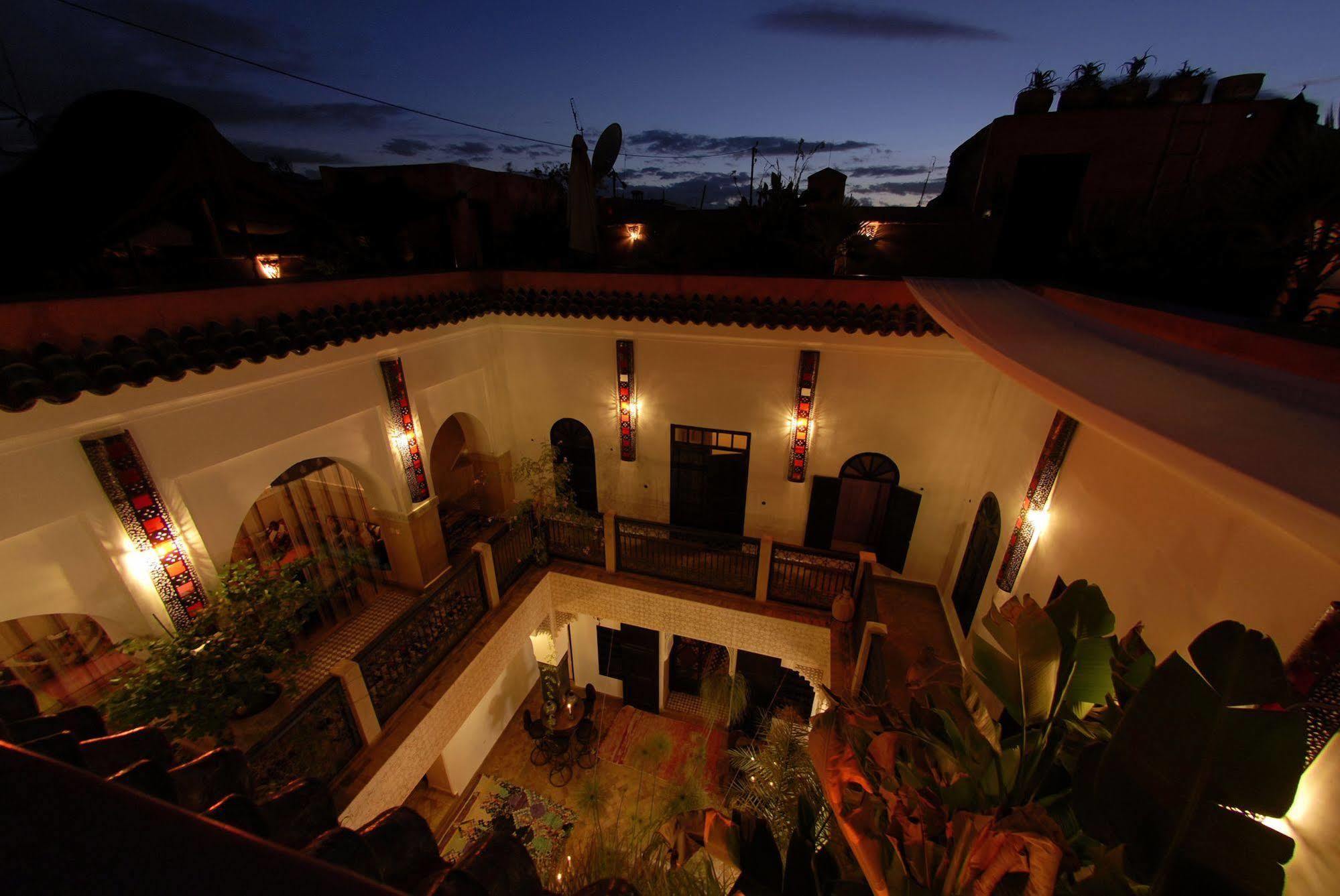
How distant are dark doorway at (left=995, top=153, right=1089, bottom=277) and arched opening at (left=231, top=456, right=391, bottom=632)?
1136 cm

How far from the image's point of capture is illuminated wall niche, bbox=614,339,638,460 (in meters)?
8.14

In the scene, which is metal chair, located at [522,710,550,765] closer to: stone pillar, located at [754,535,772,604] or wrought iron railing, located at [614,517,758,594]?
wrought iron railing, located at [614,517,758,594]

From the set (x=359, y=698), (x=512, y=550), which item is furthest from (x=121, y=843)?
(x=512, y=550)

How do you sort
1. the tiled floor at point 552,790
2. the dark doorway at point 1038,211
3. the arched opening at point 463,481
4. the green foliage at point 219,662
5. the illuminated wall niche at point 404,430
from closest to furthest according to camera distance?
the green foliage at point 219,662, the illuminated wall niche at point 404,430, the tiled floor at point 552,790, the dark doorway at point 1038,211, the arched opening at point 463,481

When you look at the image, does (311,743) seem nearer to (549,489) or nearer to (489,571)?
(489,571)

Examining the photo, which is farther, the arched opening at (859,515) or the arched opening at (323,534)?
the arched opening at (859,515)

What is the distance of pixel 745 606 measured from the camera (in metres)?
7.46

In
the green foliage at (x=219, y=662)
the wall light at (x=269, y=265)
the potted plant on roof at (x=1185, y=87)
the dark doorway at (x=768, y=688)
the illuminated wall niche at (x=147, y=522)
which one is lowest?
the dark doorway at (x=768, y=688)

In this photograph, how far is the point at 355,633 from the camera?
6.95 metres

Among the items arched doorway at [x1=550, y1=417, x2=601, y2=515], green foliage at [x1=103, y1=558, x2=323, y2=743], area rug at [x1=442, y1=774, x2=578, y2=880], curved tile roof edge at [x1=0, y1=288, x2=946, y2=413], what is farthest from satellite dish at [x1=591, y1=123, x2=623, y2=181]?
area rug at [x1=442, y1=774, x2=578, y2=880]

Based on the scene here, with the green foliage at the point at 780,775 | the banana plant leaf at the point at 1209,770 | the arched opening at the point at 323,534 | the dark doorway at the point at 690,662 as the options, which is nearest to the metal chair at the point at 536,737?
the dark doorway at the point at 690,662

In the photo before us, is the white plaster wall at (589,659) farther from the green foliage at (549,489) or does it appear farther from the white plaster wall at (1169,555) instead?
the white plaster wall at (1169,555)

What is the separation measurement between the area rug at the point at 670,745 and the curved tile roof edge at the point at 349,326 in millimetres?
7221

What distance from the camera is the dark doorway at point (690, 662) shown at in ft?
34.0
